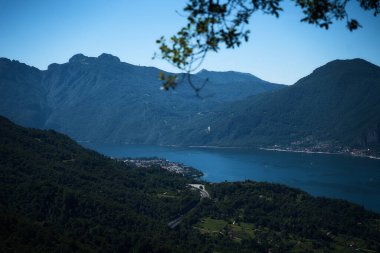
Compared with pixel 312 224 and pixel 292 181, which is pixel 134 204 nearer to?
pixel 312 224

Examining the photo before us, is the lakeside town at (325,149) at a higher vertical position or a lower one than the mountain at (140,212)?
higher

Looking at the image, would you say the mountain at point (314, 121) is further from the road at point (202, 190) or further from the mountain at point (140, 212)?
the mountain at point (140, 212)

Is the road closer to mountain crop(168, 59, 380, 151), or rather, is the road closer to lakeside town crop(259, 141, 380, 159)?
lakeside town crop(259, 141, 380, 159)

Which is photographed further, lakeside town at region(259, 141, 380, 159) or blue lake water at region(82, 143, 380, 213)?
lakeside town at region(259, 141, 380, 159)

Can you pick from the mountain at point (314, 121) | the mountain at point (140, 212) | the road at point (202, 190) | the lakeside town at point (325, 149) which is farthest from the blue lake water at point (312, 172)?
the mountain at point (314, 121)

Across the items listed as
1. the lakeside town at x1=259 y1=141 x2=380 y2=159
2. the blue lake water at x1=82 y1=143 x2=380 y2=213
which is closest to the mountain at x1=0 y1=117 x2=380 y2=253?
the blue lake water at x1=82 y1=143 x2=380 y2=213

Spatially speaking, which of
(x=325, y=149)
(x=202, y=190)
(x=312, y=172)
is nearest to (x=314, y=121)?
(x=325, y=149)

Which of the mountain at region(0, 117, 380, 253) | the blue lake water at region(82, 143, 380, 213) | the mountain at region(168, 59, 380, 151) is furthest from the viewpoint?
the mountain at region(168, 59, 380, 151)
